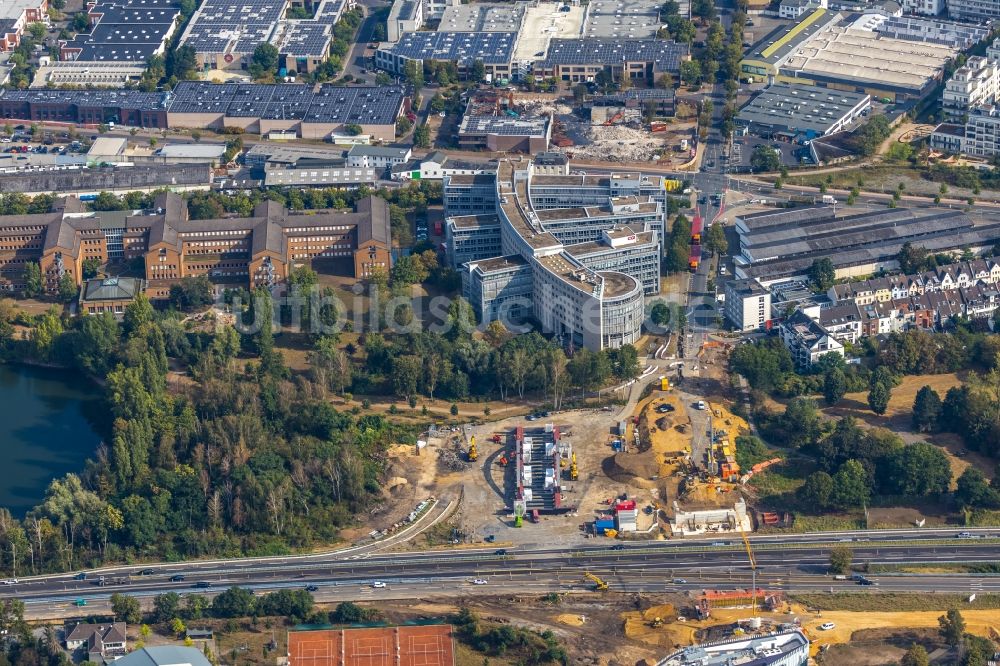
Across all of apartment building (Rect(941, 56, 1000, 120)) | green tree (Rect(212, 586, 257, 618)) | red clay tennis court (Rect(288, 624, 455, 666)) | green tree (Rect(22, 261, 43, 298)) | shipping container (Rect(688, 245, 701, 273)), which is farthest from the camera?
apartment building (Rect(941, 56, 1000, 120))

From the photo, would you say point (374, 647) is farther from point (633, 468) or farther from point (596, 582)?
point (633, 468)

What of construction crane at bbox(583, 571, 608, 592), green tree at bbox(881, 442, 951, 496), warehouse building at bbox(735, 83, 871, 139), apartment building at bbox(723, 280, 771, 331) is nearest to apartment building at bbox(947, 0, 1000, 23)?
warehouse building at bbox(735, 83, 871, 139)

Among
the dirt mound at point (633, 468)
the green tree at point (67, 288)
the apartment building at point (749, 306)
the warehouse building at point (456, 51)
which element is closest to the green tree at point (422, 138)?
the warehouse building at point (456, 51)

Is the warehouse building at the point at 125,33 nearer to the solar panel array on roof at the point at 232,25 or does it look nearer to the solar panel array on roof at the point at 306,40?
the solar panel array on roof at the point at 232,25

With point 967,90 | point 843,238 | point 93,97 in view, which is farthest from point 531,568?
point 93,97

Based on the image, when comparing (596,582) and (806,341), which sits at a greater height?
(806,341)

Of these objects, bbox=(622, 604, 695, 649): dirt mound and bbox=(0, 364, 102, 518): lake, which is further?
bbox=(0, 364, 102, 518): lake

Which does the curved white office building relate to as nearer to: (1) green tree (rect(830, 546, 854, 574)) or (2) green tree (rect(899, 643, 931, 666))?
(1) green tree (rect(830, 546, 854, 574))
